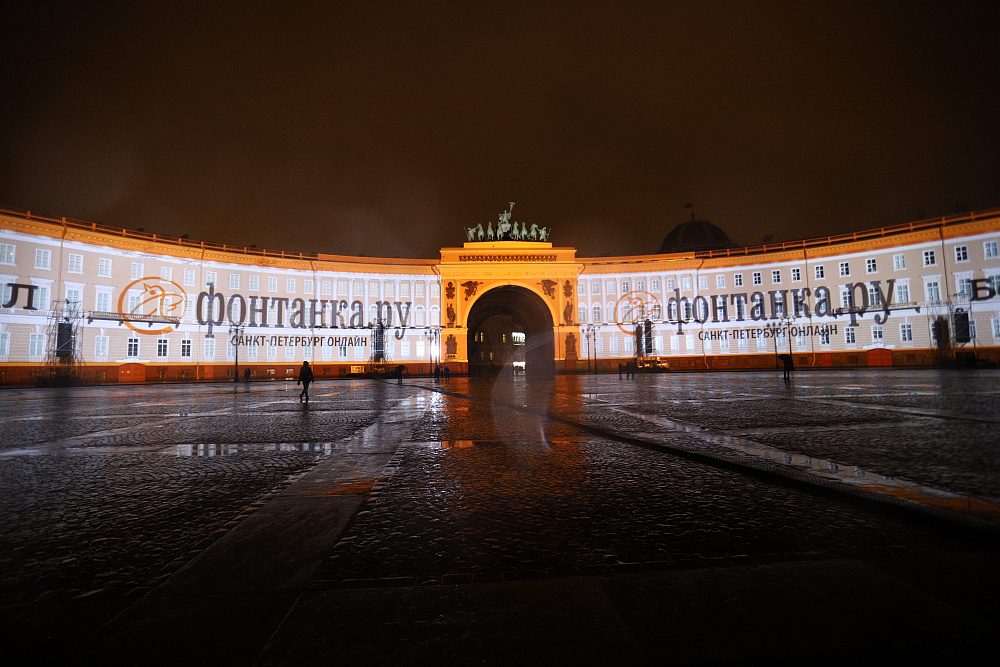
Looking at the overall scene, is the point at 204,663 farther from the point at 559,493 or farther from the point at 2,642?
the point at 559,493

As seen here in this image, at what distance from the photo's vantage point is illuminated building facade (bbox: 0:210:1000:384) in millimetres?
40094

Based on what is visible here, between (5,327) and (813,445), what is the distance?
1912 inches

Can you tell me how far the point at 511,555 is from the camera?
9.45ft

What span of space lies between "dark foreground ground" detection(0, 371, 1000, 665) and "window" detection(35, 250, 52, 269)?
43.6 meters

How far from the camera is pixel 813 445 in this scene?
6141 mm

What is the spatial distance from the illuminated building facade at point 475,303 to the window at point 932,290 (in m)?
0.11

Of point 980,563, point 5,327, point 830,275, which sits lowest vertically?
point 980,563

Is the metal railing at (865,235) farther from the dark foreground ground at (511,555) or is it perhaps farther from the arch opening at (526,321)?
the dark foreground ground at (511,555)

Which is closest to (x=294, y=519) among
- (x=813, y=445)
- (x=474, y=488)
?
(x=474, y=488)

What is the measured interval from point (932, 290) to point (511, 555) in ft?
188

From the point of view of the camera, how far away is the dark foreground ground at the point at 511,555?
1926 mm

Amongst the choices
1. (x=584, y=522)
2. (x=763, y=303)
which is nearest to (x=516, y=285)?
(x=763, y=303)

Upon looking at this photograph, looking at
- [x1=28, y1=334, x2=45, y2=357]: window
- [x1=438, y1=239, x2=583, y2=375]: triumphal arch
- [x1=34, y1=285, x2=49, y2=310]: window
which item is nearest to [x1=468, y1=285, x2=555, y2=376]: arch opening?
[x1=438, y1=239, x2=583, y2=375]: triumphal arch

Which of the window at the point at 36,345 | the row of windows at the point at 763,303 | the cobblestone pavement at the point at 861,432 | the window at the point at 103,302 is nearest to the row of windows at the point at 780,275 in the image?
the row of windows at the point at 763,303
